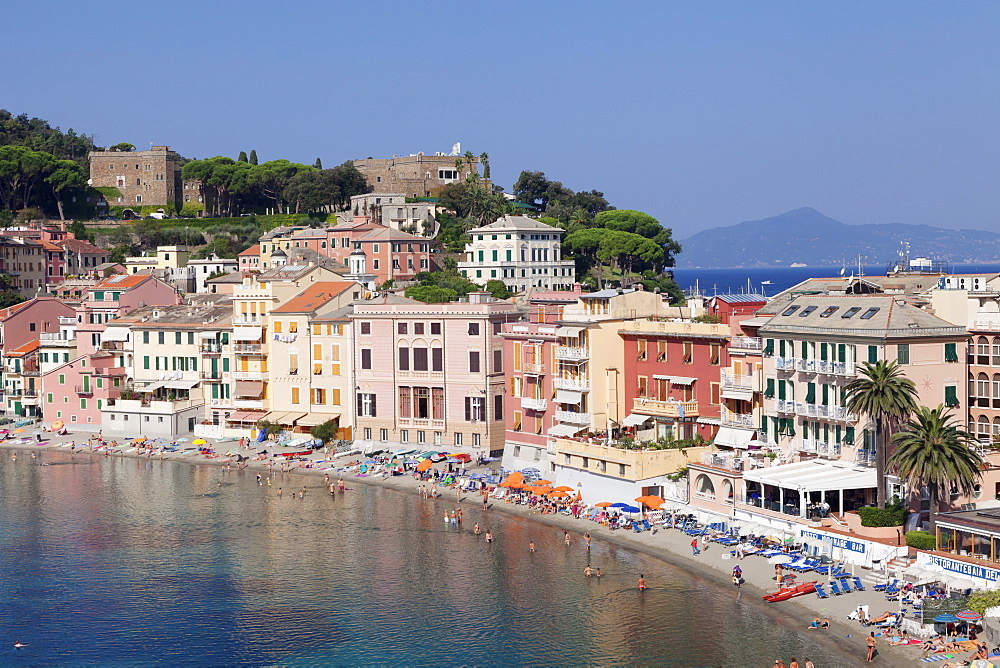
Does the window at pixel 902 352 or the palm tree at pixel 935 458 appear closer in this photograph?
the palm tree at pixel 935 458

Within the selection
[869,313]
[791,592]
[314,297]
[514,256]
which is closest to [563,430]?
[869,313]

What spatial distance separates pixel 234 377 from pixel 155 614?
139 feet

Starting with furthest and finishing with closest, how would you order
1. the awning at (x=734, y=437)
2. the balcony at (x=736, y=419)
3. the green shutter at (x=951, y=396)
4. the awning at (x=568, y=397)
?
the awning at (x=568, y=397) < the balcony at (x=736, y=419) < the awning at (x=734, y=437) < the green shutter at (x=951, y=396)

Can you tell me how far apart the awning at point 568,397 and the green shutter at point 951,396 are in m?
21.3

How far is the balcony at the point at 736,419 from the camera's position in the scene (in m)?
62.6

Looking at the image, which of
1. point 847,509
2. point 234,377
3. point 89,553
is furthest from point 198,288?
point 847,509

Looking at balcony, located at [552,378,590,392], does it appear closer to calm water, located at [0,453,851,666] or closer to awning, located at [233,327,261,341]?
calm water, located at [0,453,851,666]

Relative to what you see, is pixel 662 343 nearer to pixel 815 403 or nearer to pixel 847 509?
pixel 815 403

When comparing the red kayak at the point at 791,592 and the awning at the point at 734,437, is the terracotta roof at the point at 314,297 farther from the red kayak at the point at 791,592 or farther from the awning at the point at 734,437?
the red kayak at the point at 791,592

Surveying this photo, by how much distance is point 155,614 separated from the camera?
52.4 m

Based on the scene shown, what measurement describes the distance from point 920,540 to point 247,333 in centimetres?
5671

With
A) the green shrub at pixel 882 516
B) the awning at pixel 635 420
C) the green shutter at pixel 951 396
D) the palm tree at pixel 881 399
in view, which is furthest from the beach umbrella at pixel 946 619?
the awning at pixel 635 420

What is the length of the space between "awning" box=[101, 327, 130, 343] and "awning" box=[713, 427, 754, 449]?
56.2m

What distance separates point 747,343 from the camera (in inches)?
2479
